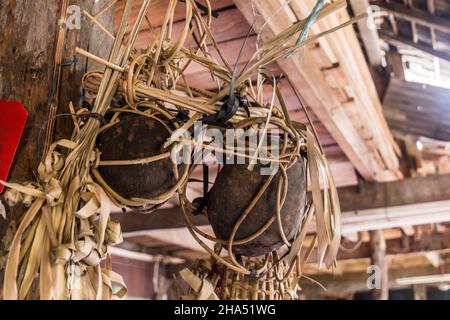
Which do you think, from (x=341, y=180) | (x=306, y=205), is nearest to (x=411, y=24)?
(x=341, y=180)

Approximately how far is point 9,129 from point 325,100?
4.12 ft

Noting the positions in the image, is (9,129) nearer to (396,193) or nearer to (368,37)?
(396,193)

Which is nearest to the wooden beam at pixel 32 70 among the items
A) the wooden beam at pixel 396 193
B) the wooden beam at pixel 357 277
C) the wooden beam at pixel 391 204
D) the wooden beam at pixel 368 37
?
the wooden beam at pixel 368 37

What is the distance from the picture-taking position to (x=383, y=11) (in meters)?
3.19

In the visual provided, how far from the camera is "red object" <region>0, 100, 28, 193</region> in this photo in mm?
713

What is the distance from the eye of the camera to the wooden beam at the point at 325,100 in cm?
131

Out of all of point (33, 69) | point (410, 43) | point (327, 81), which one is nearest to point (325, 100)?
point (327, 81)

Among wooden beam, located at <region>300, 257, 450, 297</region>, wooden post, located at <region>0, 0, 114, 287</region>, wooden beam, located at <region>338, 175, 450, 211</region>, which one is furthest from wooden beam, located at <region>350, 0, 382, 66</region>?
wooden beam, located at <region>300, 257, 450, 297</region>

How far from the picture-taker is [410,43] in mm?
3207

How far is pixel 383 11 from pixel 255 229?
2.84 metres

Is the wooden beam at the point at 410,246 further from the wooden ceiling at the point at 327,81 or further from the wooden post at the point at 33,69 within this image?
the wooden post at the point at 33,69

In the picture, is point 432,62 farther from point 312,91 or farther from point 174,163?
point 174,163

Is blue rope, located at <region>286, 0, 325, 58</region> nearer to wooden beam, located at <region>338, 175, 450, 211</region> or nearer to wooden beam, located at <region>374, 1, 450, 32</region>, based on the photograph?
wooden beam, located at <region>338, 175, 450, 211</region>

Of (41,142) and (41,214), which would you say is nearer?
(41,214)
